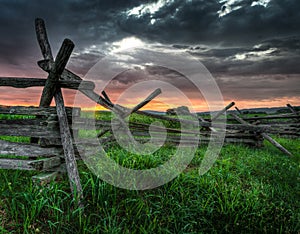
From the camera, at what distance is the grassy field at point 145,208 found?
2941 millimetres

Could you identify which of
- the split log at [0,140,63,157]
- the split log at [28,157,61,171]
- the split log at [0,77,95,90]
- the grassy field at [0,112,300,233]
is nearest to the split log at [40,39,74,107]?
the split log at [0,77,95,90]

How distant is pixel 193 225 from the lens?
3270 millimetres

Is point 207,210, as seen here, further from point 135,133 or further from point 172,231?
point 135,133

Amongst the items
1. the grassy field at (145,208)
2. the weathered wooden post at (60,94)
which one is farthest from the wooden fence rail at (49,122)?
the grassy field at (145,208)

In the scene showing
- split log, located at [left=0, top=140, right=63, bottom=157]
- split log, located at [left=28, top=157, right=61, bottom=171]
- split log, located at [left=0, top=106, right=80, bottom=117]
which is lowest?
split log, located at [left=28, top=157, right=61, bottom=171]

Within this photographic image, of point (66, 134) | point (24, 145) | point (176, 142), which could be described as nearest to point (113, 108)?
point (66, 134)

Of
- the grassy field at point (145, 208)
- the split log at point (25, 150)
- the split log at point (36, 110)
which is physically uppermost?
the split log at point (36, 110)

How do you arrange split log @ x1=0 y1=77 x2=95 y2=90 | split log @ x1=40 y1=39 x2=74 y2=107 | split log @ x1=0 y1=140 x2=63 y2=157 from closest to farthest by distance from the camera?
split log @ x1=40 y1=39 x2=74 y2=107
split log @ x1=0 y1=77 x2=95 y2=90
split log @ x1=0 y1=140 x2=63 y2=157

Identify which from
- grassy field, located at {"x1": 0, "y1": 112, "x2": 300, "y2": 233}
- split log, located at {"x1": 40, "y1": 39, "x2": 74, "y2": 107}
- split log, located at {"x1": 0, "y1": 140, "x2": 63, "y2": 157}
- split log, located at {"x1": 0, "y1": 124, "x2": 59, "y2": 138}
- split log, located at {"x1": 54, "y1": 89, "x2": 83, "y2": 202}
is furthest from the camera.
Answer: split log, located at {"x1": 0, "y1": 140, "x2": 63, "y2": 157}

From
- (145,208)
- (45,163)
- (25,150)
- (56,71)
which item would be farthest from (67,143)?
(145,208)

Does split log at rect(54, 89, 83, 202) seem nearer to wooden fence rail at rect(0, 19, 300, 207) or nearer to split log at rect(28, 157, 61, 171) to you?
wooden fence rail at rect(0, 19, 300, 207)

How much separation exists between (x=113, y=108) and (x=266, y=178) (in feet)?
12.1

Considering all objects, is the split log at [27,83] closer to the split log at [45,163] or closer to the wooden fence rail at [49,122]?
the wooden fence rail at [49,122]

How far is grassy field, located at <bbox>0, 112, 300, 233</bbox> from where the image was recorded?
9.65 feet
